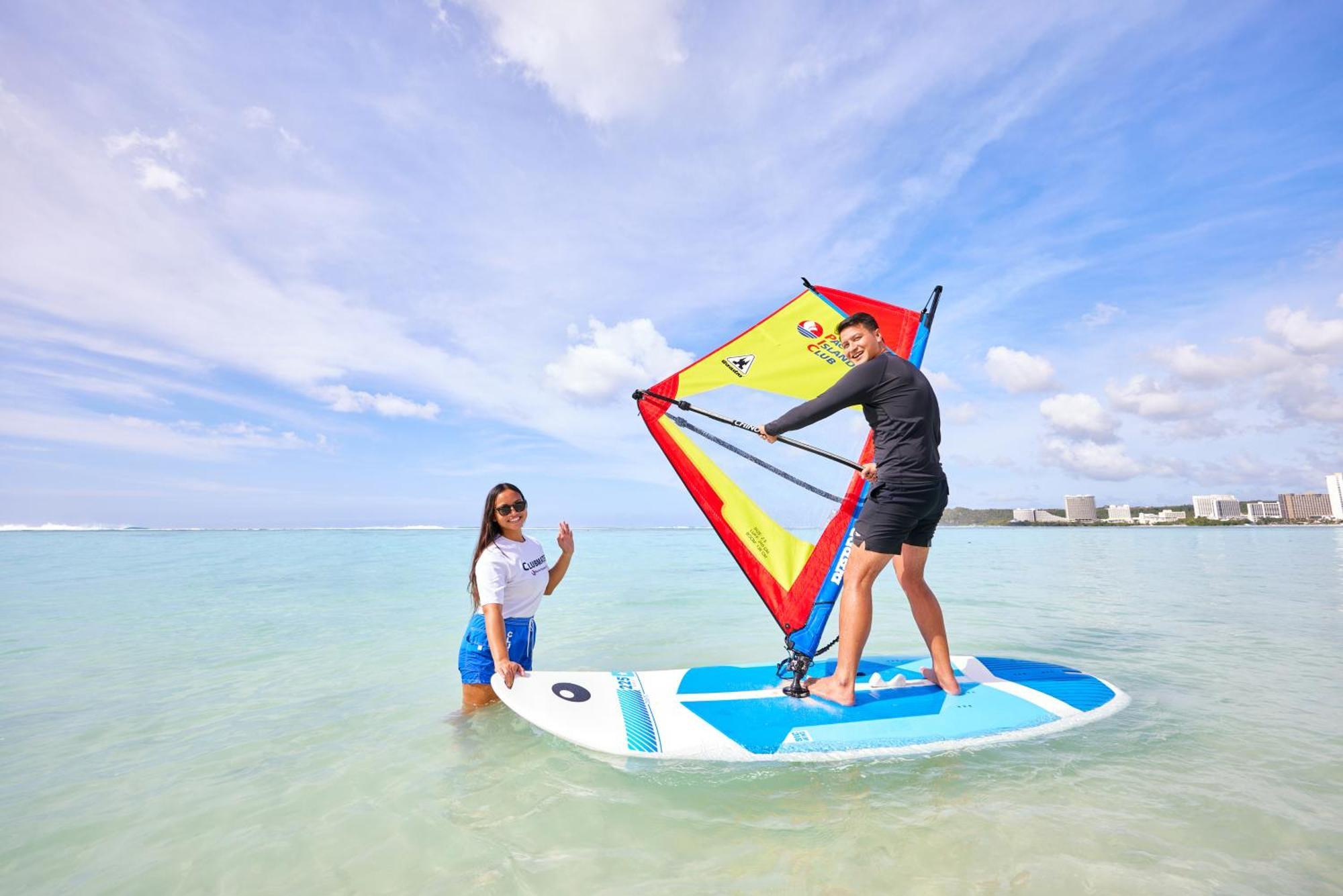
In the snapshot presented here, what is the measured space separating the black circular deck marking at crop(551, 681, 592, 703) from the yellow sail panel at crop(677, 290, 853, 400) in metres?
2.26

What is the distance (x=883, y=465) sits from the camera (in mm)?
3875

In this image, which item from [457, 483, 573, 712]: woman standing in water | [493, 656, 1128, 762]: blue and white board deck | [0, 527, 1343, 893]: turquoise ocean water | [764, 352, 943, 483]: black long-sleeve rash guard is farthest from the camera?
[457, 483, 573, 712]: woman standing in water

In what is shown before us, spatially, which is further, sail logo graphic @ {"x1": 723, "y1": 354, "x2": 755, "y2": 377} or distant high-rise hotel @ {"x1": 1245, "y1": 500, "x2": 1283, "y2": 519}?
distant high-rise hotel @ {"x1": 1245, "y1": 500, "x2": 1283, "y2": 519}

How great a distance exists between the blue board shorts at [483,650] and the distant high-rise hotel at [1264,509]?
158 meters

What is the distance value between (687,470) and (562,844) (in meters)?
2.73

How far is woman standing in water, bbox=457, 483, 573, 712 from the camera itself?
3855mm

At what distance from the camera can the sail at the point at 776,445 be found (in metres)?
4.66

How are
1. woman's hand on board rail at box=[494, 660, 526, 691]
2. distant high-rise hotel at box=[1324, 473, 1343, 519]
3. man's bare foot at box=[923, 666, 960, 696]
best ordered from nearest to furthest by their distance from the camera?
woman's hand on board rail at box=[494, 660, 526, 691] → man's bare foot at box=[923, 666, 960, 696] → distant high-rise hotel at box=[1324, 473, 1343, 519]

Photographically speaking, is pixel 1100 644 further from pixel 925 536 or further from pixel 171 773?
pixel 171 773

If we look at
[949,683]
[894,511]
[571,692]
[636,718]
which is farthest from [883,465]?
[571,692]

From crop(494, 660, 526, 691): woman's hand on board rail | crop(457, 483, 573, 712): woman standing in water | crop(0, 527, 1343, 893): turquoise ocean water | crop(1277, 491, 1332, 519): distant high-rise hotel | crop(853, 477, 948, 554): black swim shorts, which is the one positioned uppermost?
crop(1277, 491, 1332, 519): distant high-rise hotel

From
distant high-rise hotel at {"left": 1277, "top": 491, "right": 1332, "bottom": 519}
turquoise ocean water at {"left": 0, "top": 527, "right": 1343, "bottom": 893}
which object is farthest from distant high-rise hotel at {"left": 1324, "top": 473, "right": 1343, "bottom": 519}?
turquoise ocean water at {"left": 0, "top": 527, "right": 1343, "bottom": 893}

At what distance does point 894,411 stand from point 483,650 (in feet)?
10.4

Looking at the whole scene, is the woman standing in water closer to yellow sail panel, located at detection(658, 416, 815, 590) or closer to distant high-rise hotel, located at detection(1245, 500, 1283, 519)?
yellow sail panel, located at detection(658, 416, 815, 590)
